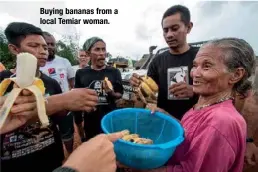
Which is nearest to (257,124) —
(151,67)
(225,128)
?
(151,67)

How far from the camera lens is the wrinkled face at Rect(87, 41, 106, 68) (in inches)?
130

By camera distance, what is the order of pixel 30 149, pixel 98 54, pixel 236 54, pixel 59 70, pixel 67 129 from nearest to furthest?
pixel 236 54
pixel 30 149
pixel 98 54
pixel 67 129
pixel 59 70

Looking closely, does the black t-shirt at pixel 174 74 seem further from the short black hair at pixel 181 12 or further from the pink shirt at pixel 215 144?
the pink shirt at pixel 215 144

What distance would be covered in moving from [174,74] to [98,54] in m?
1.36

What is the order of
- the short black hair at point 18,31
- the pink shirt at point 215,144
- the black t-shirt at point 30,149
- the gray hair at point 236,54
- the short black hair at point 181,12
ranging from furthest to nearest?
the short black hair at point 181,12 < the short black hair at point 18,31 < the black t-shirt at point 30,149 < the gray hair at point 236,54 < the pink shirt at point 215,144

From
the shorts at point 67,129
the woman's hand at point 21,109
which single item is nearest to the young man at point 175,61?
the woman's hand at point 21,109

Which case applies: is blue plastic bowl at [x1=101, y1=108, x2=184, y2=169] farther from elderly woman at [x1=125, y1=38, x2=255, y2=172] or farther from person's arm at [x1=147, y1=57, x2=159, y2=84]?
person's arm at [x1=147, y1=57, x2=159, y2=84]

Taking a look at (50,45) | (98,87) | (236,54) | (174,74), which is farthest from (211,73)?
(50,45)

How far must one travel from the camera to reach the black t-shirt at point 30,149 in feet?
5.25

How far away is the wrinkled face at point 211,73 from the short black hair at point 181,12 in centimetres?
114

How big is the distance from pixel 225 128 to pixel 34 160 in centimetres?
136

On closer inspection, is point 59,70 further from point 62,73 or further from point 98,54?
point 98,54

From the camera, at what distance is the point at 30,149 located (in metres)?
1.67

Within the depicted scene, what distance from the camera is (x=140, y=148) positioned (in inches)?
→ 42.1
